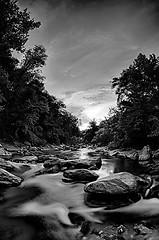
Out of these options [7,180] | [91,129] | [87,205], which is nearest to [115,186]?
[87,205]

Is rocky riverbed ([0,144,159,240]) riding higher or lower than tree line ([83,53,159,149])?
lower

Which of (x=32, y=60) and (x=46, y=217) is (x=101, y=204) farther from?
(x=32, y=60)

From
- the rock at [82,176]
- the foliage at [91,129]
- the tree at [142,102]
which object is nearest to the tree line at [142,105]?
the tree at [142,102]

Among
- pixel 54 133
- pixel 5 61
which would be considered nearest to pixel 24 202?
pixel 5 61

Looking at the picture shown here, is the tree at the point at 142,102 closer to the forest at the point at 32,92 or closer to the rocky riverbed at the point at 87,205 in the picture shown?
the forest at the point at 32,92

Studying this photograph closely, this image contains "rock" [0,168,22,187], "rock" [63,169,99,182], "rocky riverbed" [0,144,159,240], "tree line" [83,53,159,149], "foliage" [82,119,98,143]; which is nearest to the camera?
"rocky riverbed" [0,144,159,240]

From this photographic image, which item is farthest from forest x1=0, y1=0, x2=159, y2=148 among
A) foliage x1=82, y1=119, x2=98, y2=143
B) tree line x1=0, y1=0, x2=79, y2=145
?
foliage x1=82, y1=119, x2=98, y2=143

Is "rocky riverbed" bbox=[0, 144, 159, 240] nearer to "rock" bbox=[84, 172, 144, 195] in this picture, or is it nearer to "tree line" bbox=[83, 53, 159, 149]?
"rock" bbox=[84, 172, 144, 195]

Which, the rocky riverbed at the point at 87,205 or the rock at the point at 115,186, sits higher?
the rock at the point at 115,186

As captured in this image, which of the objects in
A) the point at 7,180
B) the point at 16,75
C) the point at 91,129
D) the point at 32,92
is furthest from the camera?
the point at 91,129

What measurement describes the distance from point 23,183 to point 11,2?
1640 cm

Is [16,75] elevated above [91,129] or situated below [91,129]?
above

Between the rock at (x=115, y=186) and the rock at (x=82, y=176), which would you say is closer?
the rock at (x=115, y=186)

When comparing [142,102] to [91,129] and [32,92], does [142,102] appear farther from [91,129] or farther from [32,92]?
[91,129]
